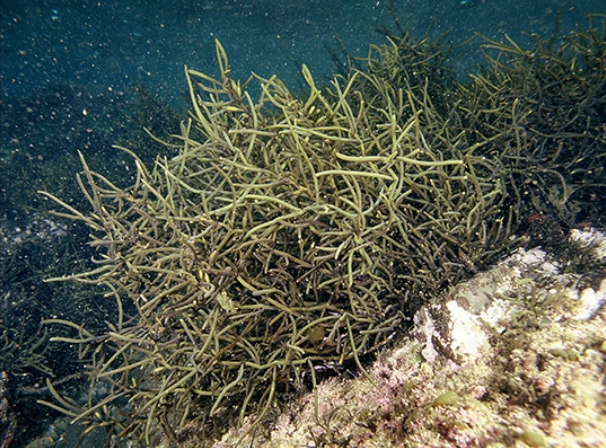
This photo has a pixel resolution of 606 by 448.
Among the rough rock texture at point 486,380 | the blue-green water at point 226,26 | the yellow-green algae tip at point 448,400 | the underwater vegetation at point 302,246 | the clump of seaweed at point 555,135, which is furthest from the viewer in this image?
the blue-green water at point 226,26

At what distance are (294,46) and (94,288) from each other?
37.6 meters

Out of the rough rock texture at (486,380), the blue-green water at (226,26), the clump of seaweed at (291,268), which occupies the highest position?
the blue-green water at (226,26)

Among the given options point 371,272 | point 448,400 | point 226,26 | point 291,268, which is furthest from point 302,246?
point 226,26

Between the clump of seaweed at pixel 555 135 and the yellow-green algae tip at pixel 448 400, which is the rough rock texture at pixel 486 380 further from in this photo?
the clump of seaweed at pixel 555 135

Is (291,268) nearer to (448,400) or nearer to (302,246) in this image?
(302,246)

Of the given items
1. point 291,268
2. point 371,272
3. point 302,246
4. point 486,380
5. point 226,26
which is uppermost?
point 226,26

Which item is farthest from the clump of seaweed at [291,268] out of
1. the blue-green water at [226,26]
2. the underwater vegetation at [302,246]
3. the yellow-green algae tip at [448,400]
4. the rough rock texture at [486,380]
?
the blue-green water at [226,26]

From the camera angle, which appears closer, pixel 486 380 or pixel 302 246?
pixel 486 380

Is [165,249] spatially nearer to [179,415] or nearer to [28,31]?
[179,415]

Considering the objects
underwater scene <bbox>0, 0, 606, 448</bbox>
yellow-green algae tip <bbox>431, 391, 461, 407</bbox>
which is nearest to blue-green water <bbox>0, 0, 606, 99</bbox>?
underwater scene <bbox>0, 0, 606, 448</bbox>

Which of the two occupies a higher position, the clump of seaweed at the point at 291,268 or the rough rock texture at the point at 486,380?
the clump of seaweed at the point at 291,268

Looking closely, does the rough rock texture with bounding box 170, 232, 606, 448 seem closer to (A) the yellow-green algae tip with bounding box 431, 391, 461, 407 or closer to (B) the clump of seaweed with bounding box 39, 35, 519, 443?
(A) the yellow-green algae tip with bounding box 431, 391, 461, 407

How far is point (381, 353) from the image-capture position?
6.82 ft

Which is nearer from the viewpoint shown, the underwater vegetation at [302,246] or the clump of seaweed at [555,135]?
the underwater vegetation at [302,246]
